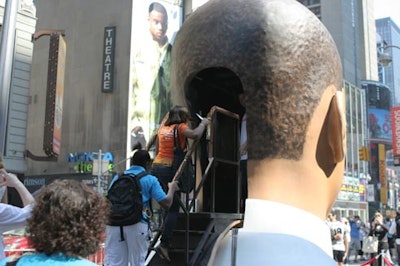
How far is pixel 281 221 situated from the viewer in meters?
3.19

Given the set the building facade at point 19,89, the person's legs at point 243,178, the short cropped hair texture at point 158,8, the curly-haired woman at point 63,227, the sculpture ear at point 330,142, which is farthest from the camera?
the short cropped hair texture at point 158,8

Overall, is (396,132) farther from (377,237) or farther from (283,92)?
(283,92)

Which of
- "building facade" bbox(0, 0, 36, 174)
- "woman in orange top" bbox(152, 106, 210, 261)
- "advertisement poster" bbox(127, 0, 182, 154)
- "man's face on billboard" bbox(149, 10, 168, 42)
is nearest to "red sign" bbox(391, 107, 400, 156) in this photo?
"advertisement poster" bbox(127, 0, 182, 154)

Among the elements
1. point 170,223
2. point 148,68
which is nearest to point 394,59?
point 148,68

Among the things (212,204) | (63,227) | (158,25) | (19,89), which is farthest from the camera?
(158,25)

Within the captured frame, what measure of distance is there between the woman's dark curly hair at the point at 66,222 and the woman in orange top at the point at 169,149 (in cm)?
171

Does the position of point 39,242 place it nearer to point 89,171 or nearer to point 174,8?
point 89,171

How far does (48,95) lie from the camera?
74.7 feet

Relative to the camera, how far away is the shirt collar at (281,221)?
317 cm

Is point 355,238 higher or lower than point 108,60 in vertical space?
lower

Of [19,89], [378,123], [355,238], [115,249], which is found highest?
[378,123]

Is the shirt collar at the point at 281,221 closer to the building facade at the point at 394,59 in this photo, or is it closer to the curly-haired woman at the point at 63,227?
the curly-haired woman at the point at 63,227

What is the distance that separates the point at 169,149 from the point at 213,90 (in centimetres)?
69

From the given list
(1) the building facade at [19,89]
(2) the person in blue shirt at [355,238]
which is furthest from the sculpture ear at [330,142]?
(1) the building facade at [19,89]
